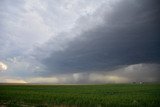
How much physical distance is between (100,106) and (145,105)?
6658 millimetres

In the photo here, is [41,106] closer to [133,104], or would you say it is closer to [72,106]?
[72,106]

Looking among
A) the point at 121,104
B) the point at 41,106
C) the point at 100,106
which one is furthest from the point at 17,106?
the point at 121,104

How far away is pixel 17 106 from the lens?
34094mm

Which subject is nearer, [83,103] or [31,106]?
[31,106]

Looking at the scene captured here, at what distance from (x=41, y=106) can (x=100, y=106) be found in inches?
332

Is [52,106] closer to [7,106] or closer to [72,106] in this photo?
[72,106]

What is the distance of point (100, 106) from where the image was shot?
1320 inches

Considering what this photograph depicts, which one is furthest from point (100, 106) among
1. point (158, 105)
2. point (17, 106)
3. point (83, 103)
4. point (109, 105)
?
point (17, 106)

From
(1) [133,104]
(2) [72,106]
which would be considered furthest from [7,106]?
(1) [133,104]

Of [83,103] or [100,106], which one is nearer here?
[100,106]

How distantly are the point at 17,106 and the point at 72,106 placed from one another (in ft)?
26.0

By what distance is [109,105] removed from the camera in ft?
115

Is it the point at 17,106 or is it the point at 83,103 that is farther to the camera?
the point at 83,103

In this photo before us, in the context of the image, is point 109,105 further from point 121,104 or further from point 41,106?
point 41,106
